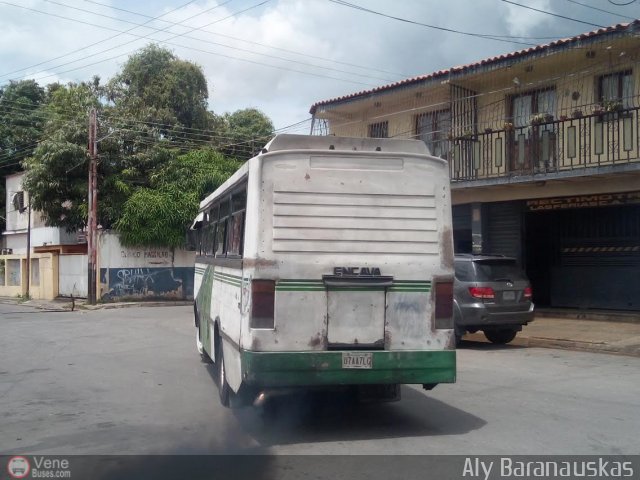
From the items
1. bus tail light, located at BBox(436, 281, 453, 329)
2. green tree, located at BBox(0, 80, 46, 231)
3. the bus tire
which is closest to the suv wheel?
the bus tire

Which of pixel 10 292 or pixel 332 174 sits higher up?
pixel 332 174

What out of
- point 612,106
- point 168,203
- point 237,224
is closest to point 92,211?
point 168,203

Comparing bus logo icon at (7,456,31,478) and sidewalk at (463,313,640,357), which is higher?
sidewalk at (463,313,640,357)

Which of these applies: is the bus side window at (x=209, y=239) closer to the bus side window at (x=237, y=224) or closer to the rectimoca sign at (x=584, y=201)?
the bus side window at (x=237, y=224)

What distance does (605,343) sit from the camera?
13133 mm

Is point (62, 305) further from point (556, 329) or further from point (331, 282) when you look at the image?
point (331, 282)

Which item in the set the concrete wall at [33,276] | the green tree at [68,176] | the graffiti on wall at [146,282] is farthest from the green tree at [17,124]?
the graffiti on wall at [146,282]

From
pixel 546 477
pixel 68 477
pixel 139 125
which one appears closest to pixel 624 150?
pixel 546 477

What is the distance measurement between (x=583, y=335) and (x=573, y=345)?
121 cm

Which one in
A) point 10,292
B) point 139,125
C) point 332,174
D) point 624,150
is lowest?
point 10,292

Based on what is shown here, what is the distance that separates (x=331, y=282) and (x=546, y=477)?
8.46ft

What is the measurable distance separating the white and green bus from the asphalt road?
1.88ft

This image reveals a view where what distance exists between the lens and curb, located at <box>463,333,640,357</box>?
12492 mm

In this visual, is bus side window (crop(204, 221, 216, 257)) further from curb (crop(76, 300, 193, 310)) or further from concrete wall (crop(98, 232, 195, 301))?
concrete wall (crop(98, 232, 195, 301))
